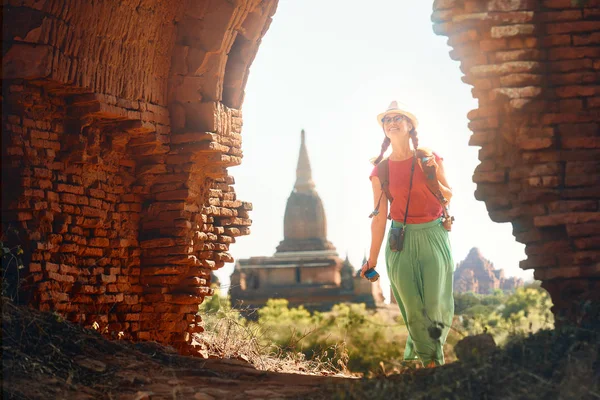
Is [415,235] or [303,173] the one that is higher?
[303,173]

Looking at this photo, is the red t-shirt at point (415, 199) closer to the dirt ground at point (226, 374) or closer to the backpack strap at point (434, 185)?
the backpack strap at point (434, 185)

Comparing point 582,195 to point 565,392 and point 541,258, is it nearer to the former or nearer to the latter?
point 541,258

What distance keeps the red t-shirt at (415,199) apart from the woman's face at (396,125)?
28cm

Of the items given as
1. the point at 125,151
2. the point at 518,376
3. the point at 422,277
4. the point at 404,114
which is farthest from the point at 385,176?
the point at 125,151

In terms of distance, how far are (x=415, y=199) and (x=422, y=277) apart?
61cm

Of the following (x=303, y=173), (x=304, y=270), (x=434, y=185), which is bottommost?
(x=434, y=185)

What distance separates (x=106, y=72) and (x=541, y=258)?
164 inches

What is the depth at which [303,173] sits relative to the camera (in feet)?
142

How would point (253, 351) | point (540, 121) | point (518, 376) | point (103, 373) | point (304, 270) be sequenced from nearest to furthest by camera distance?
1. point (518, 376)
2. point (103, 373)
3. point (540, 121)
4. point (253, 351)
5. point (304, 270)

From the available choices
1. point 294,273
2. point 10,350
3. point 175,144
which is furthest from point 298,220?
point 10,350

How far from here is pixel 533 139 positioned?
7777 mm

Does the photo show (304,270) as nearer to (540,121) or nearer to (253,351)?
(253,351)

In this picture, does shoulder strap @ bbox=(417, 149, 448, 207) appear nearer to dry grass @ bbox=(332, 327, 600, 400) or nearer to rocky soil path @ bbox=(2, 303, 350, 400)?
rocky soil path @ bbox=(2, 303, 350, 400)

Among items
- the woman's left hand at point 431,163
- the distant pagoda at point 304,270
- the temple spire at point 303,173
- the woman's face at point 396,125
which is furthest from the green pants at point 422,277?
the temple spire at point 303,173
